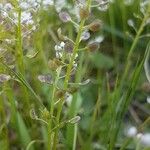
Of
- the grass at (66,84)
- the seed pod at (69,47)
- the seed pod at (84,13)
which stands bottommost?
the grass at (66,84)

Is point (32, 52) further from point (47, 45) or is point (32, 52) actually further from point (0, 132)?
point (47, 45)

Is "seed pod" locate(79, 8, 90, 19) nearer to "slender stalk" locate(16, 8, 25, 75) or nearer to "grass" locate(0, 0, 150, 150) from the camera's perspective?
"grass" locate(0, 0, 150, 150)

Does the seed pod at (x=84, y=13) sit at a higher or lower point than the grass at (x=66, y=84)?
higher

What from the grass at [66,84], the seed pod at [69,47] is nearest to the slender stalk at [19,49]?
the grass at [66,84]

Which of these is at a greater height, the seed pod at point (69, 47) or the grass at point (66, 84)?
the seed pod at point (69, 47)

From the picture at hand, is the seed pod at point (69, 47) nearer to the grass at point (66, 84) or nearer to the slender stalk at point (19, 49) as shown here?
the grass at point (66, 84)

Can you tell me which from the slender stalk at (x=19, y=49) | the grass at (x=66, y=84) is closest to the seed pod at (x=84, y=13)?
the grass at (x=66, y=84)

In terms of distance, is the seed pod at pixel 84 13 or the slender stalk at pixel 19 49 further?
the slender stalk at pixel 19 49

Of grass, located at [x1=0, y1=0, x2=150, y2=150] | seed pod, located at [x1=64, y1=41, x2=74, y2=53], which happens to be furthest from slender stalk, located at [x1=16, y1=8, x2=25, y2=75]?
seed pod, located at [x1=64, y1=41, x2=74, y2=53]

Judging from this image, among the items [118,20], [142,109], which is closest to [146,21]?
[142,109]

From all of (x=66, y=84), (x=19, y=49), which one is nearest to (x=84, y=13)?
(x=66, y=84)
